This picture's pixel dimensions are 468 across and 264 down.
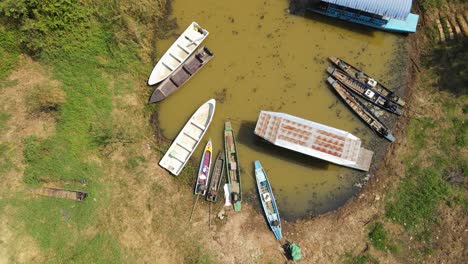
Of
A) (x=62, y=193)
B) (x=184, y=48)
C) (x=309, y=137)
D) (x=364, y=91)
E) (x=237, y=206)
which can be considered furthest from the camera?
(x=184, y=48)

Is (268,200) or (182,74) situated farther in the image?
(182,74)

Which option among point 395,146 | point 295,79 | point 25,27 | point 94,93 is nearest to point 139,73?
point 94,93

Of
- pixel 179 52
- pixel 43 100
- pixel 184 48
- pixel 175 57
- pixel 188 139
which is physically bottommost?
pixel 188 139

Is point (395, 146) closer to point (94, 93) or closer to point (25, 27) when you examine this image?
point (94, 93)

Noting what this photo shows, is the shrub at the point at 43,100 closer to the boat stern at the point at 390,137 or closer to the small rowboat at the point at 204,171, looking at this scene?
the small rowboat at the point at 204,171

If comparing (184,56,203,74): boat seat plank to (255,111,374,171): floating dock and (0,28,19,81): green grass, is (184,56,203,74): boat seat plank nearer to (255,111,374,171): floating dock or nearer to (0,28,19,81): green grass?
(255,111,374,171): floating dock

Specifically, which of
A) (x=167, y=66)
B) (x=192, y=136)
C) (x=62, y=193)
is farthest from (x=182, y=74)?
(x=62, y=193)

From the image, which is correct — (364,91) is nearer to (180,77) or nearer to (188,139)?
(188,139)
